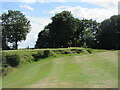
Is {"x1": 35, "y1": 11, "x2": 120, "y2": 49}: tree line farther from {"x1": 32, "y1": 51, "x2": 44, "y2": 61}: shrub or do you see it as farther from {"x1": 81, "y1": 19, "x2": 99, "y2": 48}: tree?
{"x1": 32, "y1": 51, "x2": 44, "y2": 61}: shrub

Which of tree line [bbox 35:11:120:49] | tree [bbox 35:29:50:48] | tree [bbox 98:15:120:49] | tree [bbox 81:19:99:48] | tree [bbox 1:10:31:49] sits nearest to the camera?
tree [bbox 1:10:31:49]

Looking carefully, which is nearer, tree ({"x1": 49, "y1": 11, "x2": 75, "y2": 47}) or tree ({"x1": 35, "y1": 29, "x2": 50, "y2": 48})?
tree ({"x1": 49, "y1": 11, "x2": 75, "y2": 47})

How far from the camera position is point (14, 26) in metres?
62.7

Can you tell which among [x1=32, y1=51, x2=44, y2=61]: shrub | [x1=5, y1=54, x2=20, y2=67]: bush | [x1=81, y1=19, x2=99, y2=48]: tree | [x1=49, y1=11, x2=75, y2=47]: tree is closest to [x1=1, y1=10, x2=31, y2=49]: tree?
[x1=49, y1=11, x2=75, y2=47]: tree

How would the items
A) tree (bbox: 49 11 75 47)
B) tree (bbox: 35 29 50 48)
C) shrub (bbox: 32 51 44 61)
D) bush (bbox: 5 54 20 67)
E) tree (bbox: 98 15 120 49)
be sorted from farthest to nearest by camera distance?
tree (bbox: 35 29 50 48), tree (bbox: 49 11 75 47), tree (bbox: 98 15 120 49), shrub (bbox: 32 51 44 61), bush (bbox: 5 54 20 67)

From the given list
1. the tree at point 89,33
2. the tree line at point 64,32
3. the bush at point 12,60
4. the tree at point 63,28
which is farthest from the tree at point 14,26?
the bush at point 12,60

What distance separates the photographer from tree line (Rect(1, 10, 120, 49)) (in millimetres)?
63469

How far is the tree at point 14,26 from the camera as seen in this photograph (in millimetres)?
62781

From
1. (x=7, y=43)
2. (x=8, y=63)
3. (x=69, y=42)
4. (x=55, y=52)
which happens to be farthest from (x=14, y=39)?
(x=8, y=63)

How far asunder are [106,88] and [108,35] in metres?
58.4

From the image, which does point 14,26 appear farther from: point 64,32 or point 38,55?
point 38,55

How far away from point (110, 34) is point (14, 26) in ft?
98.5

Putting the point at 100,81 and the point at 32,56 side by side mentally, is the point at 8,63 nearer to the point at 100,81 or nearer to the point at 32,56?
the point at 32,56

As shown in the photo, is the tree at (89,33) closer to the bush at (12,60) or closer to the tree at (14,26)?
the tree at (14,26)
